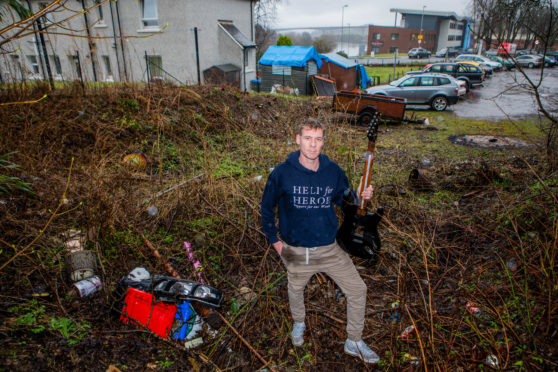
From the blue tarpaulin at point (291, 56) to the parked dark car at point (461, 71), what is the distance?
6.97 metres

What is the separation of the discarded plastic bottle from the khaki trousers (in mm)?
1860

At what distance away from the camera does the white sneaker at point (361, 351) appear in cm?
254

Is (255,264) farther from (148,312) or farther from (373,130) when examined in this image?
(373,130)

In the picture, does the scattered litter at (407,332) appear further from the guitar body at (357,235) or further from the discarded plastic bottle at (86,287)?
Result: the discarded plastic bottle at (86,287)

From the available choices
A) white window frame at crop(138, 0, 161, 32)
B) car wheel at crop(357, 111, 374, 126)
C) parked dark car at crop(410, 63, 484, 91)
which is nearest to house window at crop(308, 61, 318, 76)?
car wheel at crop(357, 111, 374, 126)

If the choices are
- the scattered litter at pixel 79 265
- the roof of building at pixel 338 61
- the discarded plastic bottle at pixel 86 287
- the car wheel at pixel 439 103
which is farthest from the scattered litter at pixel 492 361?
the roof of building at pixel 338 61

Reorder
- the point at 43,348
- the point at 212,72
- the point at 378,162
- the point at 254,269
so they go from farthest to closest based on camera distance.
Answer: the point at 212,72, the point at 378,162, the point at 254,269, the point at 43,348

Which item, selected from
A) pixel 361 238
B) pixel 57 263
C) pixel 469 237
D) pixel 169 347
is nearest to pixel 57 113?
pixel 57 263

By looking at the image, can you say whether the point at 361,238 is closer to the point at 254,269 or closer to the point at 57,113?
the point at 254,269

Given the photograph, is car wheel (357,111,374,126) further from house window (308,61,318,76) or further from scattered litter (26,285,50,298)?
scattered litter (26,285,50,298)

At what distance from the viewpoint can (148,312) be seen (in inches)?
104

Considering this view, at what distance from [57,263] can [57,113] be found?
4699 millimetres

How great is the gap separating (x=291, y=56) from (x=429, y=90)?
22.0 feet

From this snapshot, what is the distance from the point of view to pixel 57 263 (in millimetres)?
3371
